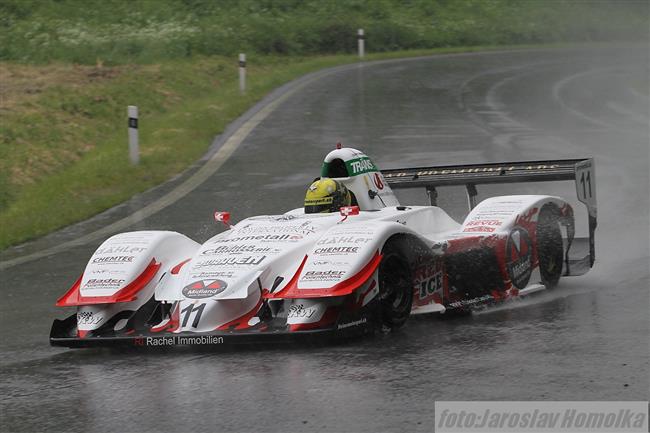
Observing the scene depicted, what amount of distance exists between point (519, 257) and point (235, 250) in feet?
8.98

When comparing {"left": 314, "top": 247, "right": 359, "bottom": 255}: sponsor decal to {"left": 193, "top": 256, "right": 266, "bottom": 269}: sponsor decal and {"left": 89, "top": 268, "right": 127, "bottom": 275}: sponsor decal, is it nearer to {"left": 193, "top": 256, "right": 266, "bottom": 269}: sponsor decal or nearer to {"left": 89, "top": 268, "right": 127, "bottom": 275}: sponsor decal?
{"left": 193, "top": 256, "right": 266, "bottom": 269}: sponsor decal

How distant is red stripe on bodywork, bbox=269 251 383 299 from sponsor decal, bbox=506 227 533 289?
1998 millimetres

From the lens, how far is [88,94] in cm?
2641

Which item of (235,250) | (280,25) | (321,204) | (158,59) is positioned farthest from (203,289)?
(280,25)

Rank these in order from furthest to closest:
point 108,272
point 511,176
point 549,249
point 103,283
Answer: point 511,176, point 549,249, point 108,272, point 103,283

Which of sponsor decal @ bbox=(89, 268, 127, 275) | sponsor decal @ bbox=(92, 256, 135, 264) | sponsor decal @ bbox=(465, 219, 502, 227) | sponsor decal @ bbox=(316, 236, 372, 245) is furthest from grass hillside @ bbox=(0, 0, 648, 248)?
sponsor decal @ bbox=(316, 236, 372, 245)

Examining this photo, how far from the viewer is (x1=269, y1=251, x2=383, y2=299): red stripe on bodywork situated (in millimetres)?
7984

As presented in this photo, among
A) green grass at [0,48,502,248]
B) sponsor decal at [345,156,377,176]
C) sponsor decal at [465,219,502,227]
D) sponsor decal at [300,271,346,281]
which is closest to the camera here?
sponsor decal at [300,271,346,281]

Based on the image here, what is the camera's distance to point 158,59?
3394 centimetres

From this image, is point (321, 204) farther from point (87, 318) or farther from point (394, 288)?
point (87, 318)

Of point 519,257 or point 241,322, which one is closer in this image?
point 241,322

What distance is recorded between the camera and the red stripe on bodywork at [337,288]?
7984mm

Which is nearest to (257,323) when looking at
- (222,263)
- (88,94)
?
(222,263)

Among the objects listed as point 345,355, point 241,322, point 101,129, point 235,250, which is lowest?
point 345,355
